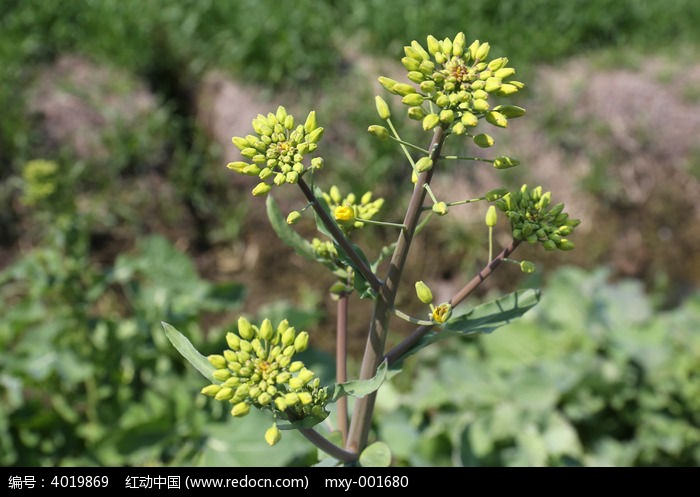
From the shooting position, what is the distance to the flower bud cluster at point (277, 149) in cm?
115

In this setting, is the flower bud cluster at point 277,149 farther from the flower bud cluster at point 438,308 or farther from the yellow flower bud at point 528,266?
the yellow flower bud at point 528,266

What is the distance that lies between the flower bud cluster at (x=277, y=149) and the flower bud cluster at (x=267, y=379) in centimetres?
28

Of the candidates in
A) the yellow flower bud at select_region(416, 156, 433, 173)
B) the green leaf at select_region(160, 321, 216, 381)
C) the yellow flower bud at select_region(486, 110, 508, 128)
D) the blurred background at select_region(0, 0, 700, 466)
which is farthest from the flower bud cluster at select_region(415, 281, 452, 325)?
the blurred background at select_region(0, 0, 700, 466)

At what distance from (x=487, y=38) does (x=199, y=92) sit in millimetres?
1973

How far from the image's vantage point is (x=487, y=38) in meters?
4.53

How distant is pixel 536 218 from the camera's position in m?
1.29

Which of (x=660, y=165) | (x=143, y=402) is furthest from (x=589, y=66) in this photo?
(x=143, y=402)

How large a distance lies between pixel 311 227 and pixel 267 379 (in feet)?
9.54

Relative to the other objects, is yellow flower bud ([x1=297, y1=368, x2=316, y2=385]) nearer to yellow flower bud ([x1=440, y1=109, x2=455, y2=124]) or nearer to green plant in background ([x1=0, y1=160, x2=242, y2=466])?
yellow flower bud ([x1=440, y1=109, x2=455, y2=124])

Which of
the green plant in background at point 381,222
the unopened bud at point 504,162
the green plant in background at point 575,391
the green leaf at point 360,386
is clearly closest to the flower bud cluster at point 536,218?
the green plant in background at point 381,222

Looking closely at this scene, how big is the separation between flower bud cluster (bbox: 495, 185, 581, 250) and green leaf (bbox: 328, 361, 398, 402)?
0.36 meters
